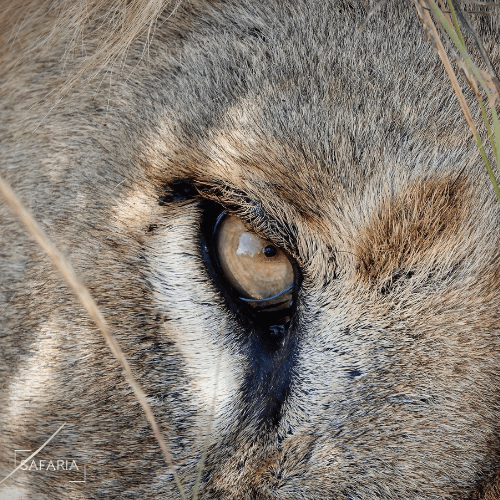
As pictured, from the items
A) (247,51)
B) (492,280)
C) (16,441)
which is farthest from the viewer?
(16,441)

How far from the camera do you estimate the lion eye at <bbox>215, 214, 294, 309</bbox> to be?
1494mm

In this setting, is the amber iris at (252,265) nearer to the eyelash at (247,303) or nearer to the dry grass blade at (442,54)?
the eyelash at (247,303)

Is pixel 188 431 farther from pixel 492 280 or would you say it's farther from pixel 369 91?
pixel 369 91

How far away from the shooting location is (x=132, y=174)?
1561 mm

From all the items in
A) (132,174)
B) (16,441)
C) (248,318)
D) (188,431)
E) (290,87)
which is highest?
(290,87)

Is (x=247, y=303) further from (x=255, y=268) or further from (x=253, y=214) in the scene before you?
(x=253, y=214)

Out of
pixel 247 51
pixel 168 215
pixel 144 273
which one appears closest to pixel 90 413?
pixel 144 273

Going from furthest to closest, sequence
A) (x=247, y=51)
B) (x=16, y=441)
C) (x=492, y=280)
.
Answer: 1. (x=16, y=441)
2. (x=247, y=51)
3. (x=492, y=280)

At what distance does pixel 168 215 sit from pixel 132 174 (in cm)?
16

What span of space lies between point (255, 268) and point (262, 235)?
9cm

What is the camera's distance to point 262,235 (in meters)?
1.47

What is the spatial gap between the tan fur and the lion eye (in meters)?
0.05

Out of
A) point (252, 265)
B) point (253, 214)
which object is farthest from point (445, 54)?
point (252, 265)

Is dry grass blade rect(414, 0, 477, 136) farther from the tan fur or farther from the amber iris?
the amber iris
